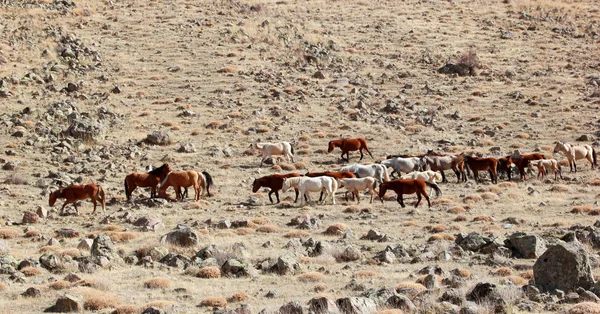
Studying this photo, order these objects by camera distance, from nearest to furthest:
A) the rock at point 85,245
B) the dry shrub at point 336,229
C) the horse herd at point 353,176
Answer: the rock at point 85,245 < the dry shrub at point 336,229 < the horse herd at point 353,176

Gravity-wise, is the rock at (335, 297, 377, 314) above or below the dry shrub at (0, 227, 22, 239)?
below

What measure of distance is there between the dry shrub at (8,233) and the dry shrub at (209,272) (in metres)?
7.60

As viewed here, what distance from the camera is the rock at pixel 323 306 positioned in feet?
41.2

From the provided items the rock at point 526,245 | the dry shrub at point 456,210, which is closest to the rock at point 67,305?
the rock at point 526,245

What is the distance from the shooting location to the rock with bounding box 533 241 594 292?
1424cm

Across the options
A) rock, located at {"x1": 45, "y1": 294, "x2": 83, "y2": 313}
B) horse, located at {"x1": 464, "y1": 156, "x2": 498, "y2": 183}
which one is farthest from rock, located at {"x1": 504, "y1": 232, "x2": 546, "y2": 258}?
horse, located at {"x1": 464, "y1": 156, "x2": 498, "y2": 183}

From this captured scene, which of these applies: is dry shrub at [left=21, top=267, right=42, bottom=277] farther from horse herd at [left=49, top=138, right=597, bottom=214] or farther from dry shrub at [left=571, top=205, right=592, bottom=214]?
dry shrub at [left=571, top=205, right=592, bottom=214]

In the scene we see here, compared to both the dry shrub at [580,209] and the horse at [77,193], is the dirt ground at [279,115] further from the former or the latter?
the horse at [77,193]

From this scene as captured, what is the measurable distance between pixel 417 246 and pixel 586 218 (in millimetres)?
7892

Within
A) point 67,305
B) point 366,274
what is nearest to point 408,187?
point 366,274

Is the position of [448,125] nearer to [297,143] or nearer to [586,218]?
[297,143]

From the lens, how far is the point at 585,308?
12422mm

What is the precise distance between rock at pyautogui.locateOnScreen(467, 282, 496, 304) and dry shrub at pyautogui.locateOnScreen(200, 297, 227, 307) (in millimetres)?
4908

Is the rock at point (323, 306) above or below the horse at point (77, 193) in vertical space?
below
